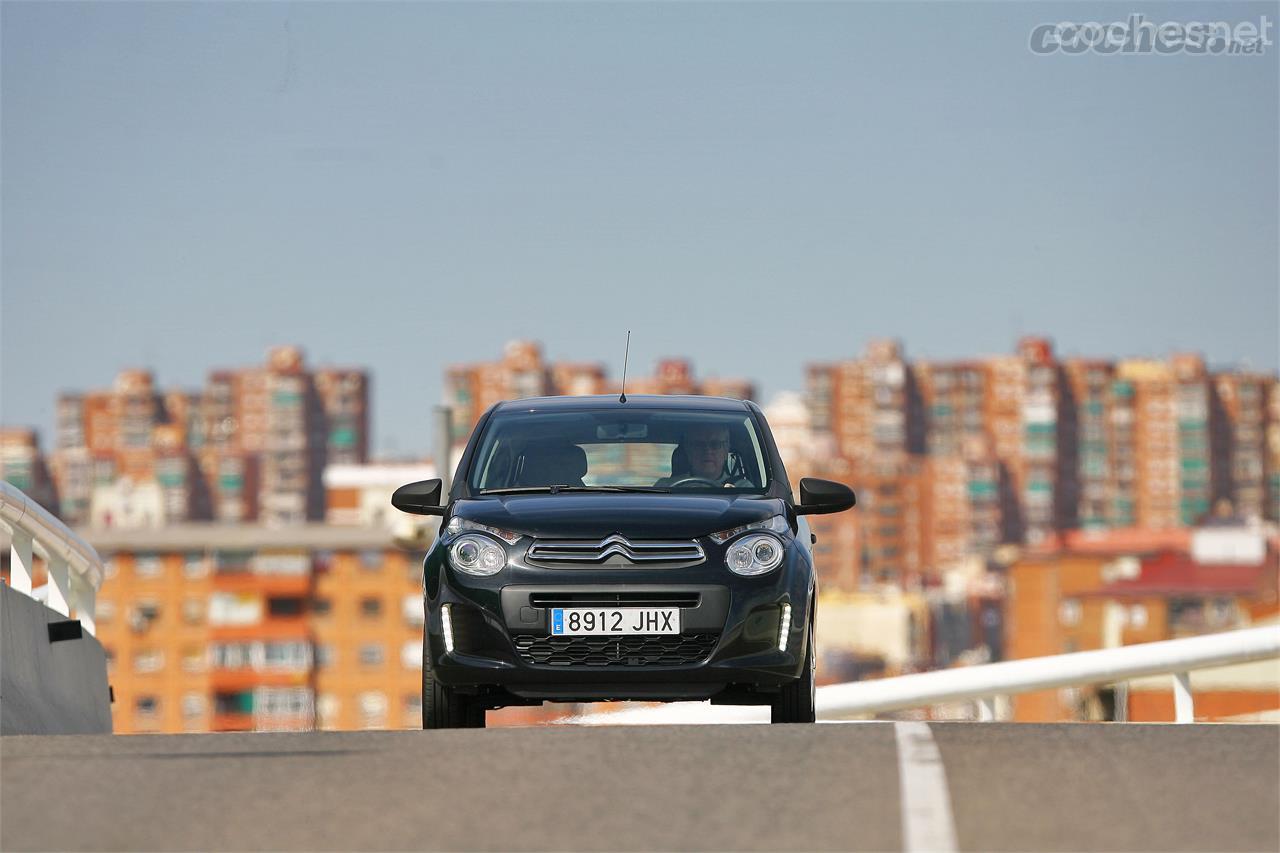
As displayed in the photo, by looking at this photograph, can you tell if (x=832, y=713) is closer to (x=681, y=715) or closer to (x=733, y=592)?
(x=681, y=715)

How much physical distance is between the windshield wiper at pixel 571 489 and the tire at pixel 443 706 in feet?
3.14

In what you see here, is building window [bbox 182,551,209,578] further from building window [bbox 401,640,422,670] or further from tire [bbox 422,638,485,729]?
tire [bbox 422,638,485,729]

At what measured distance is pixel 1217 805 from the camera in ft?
24.7

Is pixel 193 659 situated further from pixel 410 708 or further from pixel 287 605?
pixel 410 708

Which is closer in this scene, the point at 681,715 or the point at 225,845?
the point at 225,845

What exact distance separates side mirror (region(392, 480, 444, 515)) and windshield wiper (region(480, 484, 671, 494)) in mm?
269

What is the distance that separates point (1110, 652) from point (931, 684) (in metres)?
1.17

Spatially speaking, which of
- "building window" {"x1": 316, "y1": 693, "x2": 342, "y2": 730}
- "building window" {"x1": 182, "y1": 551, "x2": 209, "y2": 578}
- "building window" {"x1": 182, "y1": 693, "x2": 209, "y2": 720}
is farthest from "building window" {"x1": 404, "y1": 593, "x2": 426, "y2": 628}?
"building window" {"x1": 182, "y1": 693, "x2": 209, "y2": 720}

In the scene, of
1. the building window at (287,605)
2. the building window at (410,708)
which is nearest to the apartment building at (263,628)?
the building window at (287,605)

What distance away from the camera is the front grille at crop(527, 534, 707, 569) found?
33.3 feet

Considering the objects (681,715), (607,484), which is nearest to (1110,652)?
(681,715)

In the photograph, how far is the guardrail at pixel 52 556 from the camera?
12.8 metres

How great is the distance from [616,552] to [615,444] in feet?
3.41

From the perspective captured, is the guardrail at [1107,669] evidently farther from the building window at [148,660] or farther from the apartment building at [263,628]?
the building window at [148,660]
